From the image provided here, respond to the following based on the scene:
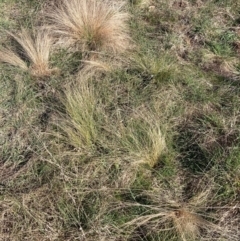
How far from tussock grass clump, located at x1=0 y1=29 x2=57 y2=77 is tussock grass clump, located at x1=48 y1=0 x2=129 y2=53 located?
213 mm

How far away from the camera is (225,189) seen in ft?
8.45

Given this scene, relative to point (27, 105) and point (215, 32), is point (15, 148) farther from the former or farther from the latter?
point (215, 32)

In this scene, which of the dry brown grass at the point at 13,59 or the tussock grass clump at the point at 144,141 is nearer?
the tussock grass clump at the point at 144,141

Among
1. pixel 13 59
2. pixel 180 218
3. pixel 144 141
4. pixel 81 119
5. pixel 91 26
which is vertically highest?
pixel 91 26

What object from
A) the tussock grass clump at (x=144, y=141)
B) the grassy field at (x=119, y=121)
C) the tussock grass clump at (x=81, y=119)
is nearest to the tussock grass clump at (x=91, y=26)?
the grassy field at (x=119, y=121)

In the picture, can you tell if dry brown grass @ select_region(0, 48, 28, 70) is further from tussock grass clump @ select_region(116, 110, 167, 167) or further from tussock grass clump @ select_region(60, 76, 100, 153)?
tussock grass clump @ select_region(116, 110, 167, 167)

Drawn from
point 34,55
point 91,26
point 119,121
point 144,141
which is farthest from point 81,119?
point 91,26

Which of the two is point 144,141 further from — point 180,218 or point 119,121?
point 180,218

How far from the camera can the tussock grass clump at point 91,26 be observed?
3.61 metres

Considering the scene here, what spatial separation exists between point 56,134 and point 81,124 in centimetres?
19

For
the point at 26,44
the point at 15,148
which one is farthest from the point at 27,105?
the point at 26,44

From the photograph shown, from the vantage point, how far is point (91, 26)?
11.9 feet

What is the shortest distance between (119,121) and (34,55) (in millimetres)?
1036

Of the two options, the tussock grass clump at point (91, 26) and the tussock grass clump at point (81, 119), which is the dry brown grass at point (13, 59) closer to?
the tussock grass clump at point (91, 26)
